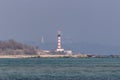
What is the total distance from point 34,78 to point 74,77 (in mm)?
5297

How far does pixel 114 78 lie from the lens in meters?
76.4

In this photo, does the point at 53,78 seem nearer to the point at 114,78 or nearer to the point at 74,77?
the point at 74,77

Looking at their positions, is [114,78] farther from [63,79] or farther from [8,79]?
[8,79]

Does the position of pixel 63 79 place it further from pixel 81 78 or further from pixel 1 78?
pixel 1 78

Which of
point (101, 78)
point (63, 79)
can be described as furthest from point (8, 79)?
point (101, 78)

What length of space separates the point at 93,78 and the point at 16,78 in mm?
9926

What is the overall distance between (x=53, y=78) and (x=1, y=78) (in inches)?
264

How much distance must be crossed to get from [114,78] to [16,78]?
41.4 ft

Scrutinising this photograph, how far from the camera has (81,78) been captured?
7656 cm

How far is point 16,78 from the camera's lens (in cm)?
7706

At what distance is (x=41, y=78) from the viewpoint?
77500 millimetres

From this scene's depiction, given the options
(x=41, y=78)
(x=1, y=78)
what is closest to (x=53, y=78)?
(x=41, y=78)

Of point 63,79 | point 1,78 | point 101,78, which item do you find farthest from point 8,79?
point 101,78

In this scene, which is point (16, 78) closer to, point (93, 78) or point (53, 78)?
point (53, 78)
